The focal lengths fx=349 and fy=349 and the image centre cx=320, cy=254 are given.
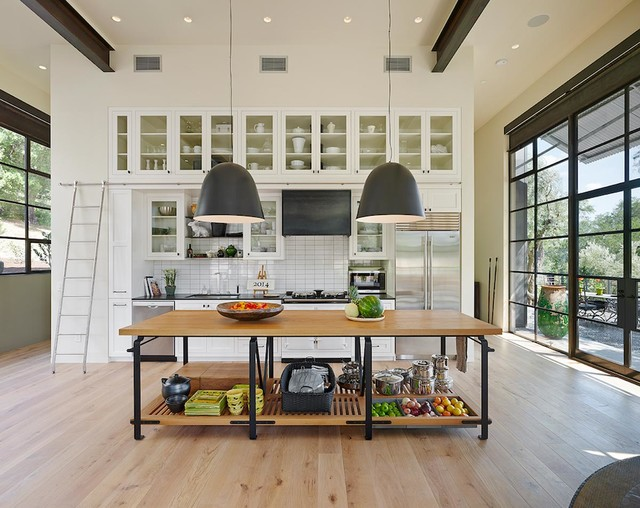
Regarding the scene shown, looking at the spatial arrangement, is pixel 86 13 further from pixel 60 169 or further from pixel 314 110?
pixel 314 110

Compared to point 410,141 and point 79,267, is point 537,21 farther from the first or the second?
point 79,267

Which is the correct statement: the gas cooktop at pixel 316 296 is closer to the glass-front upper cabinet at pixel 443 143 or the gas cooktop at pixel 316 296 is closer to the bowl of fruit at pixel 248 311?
the bowl of fruit at pixel 248 311

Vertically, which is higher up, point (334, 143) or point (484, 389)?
point (334, 143)

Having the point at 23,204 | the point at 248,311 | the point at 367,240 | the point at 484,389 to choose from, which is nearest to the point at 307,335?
the point at 248,311

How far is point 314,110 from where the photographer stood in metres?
4.65

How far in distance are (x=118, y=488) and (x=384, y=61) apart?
5146mm

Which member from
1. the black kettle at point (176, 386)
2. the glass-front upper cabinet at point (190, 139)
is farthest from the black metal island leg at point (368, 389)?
the glass-front upper cabinet at point (190, 139)

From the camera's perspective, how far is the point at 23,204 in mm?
5355

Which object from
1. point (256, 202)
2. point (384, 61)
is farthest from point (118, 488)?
point (384, 61)

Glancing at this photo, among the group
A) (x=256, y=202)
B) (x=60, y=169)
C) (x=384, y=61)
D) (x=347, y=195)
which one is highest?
(x=384, y=61)

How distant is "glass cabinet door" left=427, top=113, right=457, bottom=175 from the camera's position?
4.63m

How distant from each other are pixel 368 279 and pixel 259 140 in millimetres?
2492

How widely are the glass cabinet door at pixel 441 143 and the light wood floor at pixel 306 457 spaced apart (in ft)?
9.24

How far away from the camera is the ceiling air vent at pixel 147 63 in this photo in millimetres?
4625
